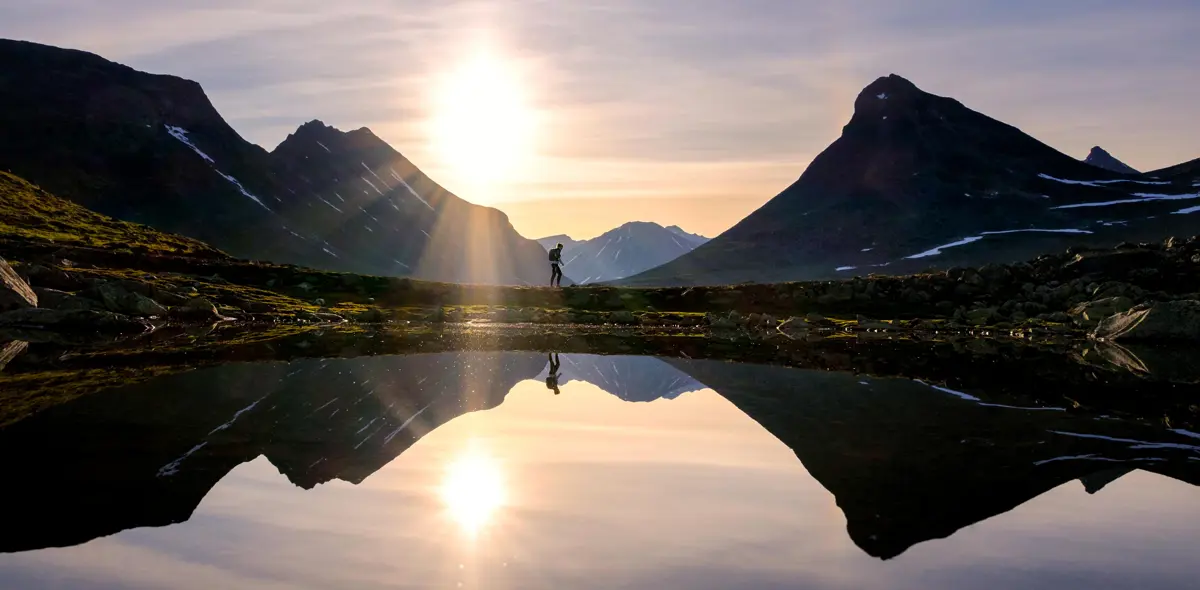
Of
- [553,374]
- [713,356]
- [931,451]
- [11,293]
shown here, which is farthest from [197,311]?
[931,451]

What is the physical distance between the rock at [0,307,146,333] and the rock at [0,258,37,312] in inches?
47.3

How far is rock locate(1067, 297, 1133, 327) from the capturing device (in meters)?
71.5

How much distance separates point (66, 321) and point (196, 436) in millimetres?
45893

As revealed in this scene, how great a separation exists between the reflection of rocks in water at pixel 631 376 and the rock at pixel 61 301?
37475 millimetres

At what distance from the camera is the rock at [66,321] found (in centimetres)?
5784

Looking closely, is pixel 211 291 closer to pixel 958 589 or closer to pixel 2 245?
pixel 2 245

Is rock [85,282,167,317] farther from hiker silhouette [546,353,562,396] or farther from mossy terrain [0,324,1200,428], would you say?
hiker silhouette [546,353,562,396]

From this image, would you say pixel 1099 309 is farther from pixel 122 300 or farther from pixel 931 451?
pixel 122 300

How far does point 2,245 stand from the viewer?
98438 millimetres

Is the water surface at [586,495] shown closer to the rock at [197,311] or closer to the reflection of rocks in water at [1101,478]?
the reflection of rocks in water at [1101,478]

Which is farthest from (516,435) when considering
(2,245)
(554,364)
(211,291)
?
(2,245)

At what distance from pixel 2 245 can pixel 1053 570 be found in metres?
111

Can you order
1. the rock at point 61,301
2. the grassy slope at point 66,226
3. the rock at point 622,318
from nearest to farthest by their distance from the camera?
the rock at point 61,301
the rock at point 622,318
the grassy slope at point 66,226

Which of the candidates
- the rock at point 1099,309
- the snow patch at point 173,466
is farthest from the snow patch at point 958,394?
the rock at point 1099,309
